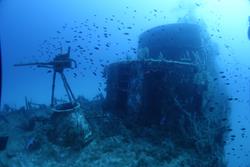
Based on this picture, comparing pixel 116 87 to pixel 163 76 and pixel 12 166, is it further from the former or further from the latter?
pixel 12 166

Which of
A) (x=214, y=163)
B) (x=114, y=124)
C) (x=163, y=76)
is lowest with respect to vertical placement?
(x=214, y=163)

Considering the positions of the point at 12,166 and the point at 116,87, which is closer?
the point at 12,166

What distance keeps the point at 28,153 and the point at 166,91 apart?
22.0 ft

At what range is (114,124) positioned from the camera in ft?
38.9

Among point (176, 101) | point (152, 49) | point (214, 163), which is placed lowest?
point (214, 163)

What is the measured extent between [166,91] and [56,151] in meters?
5.80

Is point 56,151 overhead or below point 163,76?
below

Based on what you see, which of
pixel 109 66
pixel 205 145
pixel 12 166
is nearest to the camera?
pixel 12 166

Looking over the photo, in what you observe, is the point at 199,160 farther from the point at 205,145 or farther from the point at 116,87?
the point at 116,87

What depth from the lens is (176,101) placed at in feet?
37.8

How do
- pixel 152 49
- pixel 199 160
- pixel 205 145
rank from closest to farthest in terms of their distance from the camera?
pixel 199 160, pixel 205 145, pixel 152 49

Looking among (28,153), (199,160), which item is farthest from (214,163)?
(28,153)

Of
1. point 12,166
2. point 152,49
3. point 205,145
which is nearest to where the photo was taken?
point 12,166

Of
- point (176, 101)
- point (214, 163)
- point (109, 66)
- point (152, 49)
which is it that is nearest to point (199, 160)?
point (214, 163)
